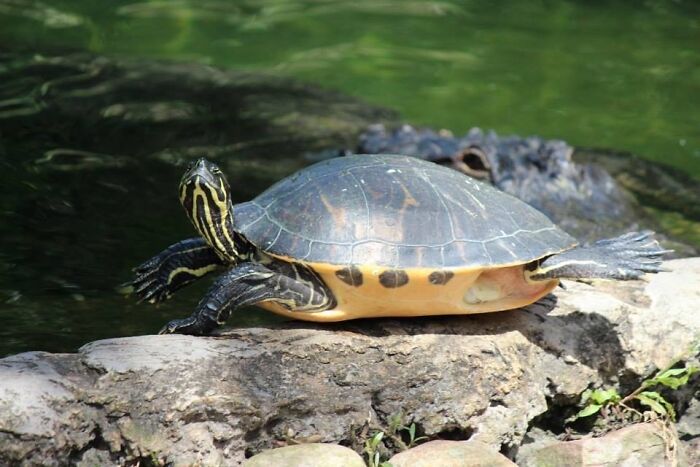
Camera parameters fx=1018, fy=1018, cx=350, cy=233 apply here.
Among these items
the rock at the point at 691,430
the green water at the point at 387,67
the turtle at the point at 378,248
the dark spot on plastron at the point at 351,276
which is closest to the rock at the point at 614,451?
the rock at the point at 691,430

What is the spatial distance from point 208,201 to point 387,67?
8.31 metres

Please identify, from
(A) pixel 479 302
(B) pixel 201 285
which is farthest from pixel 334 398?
(B) pixel 201 285

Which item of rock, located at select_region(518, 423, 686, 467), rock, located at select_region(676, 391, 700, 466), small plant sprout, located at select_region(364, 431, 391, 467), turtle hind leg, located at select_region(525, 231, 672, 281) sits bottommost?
rock, located at select_region(676, 391, 700, 466)

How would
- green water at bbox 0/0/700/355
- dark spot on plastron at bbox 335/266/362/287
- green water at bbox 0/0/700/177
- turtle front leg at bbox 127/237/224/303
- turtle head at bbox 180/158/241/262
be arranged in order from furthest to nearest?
green water at bbox 0/0/700/177 → green water at bbox 0/0/700/355 → turtle front leg at bbox 127/237/224/303 → turtle head at bbox 180/158/241/262 → dark spot on plastron at bbox 335/266/362/287

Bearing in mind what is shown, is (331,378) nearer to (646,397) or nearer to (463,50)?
(646,397)

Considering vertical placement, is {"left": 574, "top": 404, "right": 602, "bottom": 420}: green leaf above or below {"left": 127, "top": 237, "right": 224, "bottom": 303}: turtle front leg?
below

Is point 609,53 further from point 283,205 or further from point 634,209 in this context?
point 283,205

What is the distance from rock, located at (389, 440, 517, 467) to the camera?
321 centimetres

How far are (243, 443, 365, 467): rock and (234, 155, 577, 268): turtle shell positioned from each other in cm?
66

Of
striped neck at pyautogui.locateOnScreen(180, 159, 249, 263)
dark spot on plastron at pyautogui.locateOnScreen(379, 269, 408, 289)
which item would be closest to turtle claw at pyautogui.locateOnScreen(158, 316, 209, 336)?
striped neck at pyautogui.locateOnScreen(180, 159, 249, 263)

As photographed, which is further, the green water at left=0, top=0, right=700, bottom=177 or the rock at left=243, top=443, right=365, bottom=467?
the green water at left=0, top=0, right=700, bottom=177

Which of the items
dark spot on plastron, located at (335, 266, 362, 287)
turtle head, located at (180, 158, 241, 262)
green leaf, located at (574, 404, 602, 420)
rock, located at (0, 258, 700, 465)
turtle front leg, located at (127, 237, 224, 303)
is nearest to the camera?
rock, located at (0, 258, 700, 465)

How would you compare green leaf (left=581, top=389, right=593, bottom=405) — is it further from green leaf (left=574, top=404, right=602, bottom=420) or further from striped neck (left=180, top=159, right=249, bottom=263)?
striped neck (left=180, top=159, right=249, bottom=263)

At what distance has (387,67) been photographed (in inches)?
461
